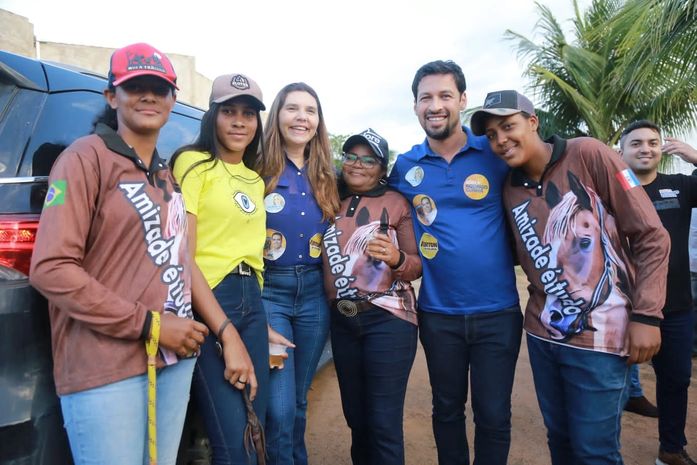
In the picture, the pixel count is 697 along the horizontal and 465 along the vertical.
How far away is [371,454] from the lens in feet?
7.88

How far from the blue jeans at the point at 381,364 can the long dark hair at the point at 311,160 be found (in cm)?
56

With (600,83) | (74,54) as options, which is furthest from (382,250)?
(74,54)

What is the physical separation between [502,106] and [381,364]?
1.34 metres

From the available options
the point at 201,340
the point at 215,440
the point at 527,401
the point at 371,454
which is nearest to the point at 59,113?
the point at 201,340

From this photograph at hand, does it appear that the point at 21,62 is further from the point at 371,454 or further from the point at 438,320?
the point at 371,454

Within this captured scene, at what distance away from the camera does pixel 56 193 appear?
1.39m

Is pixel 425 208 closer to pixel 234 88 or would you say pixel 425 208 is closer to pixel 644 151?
pixel 234 88

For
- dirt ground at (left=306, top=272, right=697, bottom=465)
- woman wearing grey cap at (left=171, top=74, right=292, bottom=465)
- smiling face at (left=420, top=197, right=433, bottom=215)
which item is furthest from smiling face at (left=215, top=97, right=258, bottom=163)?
dirt ground at (left=306, top=272, right=697, bottom=465)

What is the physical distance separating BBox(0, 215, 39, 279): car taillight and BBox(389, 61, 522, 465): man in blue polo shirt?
170 centimetres

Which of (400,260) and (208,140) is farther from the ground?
(208,140)

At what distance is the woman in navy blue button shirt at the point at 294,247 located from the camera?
7.27 ft

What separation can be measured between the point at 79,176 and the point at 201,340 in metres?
0.63

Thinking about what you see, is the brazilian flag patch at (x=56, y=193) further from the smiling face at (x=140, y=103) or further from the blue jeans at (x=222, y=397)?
the blue jeans at (x=222, y=397)

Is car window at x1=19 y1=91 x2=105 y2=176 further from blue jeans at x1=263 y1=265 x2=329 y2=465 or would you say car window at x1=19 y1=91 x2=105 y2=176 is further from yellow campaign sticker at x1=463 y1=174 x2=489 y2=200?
yellow campaign sticker at x1=463 y1=174 x2=489 y2=200
